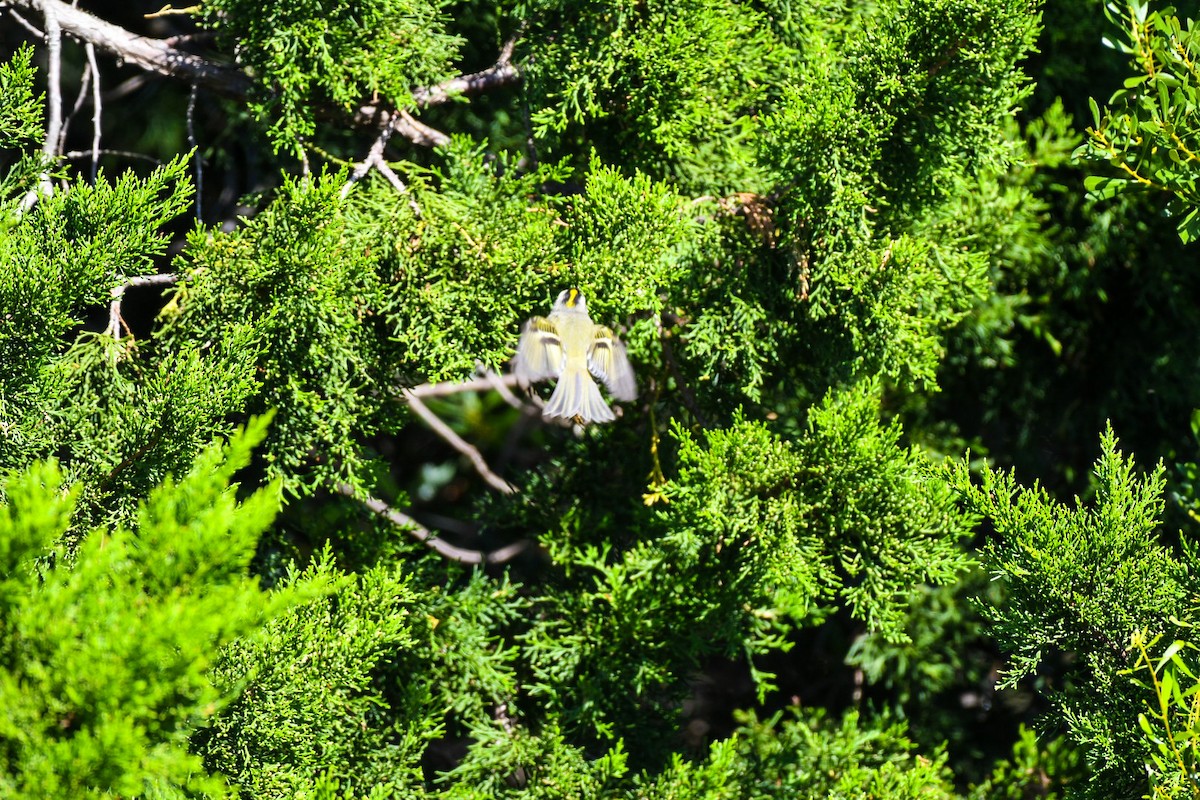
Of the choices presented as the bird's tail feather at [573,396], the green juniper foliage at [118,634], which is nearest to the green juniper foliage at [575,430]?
the green juniper foliage at [118,634]

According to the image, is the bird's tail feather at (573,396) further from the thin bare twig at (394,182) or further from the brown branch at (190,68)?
the brown branch at (190,68)

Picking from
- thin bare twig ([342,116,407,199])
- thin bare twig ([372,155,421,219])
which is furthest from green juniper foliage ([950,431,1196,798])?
thin bare twig ([342,116,407,199])

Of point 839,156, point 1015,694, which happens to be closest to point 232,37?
point 839,156

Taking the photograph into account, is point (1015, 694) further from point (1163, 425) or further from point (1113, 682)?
point (1113, 682)

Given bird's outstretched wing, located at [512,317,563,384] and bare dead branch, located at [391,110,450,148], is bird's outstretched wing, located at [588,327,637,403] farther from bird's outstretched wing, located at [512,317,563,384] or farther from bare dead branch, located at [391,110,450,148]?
bare dead branch, located at [391,110,450,148]

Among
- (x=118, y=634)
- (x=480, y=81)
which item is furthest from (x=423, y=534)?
(x=118, y=634)

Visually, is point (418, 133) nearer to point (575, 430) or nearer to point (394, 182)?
point (394, 182)
